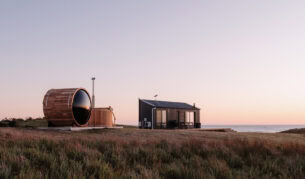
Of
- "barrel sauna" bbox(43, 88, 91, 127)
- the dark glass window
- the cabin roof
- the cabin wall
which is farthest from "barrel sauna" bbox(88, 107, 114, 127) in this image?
the cabin roof

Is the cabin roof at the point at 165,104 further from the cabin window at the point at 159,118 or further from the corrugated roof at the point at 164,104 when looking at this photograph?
the cabin window at the point at 159,118

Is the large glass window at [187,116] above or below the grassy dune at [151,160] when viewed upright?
above

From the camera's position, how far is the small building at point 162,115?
1368 inches

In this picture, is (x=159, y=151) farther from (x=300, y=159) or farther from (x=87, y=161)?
(x=300, y=159)

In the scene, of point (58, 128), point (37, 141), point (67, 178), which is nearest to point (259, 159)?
point (67, 178)

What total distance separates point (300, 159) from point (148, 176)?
18.5 ft

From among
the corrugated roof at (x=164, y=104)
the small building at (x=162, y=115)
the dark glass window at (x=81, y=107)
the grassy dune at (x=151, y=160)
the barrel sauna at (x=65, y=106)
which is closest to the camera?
the grassy dune at (x=151, y=160)

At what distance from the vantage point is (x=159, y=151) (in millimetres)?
10320

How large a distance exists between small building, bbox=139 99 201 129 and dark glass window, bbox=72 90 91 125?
→ 992 centimetres

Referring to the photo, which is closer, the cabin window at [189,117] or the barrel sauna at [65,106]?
the barrel sauna at [65,106]

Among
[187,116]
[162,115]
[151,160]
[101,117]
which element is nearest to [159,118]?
[162,115]

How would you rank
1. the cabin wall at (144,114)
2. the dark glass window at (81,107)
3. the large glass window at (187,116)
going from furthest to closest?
1. the large glass window at (187,116)
2. the cabin wall at (144,114)
3. the dark glass window at (81,107)

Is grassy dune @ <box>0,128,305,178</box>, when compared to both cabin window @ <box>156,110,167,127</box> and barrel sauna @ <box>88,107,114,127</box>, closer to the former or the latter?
barrel sauna @ <box>88,107,114,127</box>

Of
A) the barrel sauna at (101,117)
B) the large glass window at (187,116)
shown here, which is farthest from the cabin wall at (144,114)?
the barrel sauna at (101,117)
